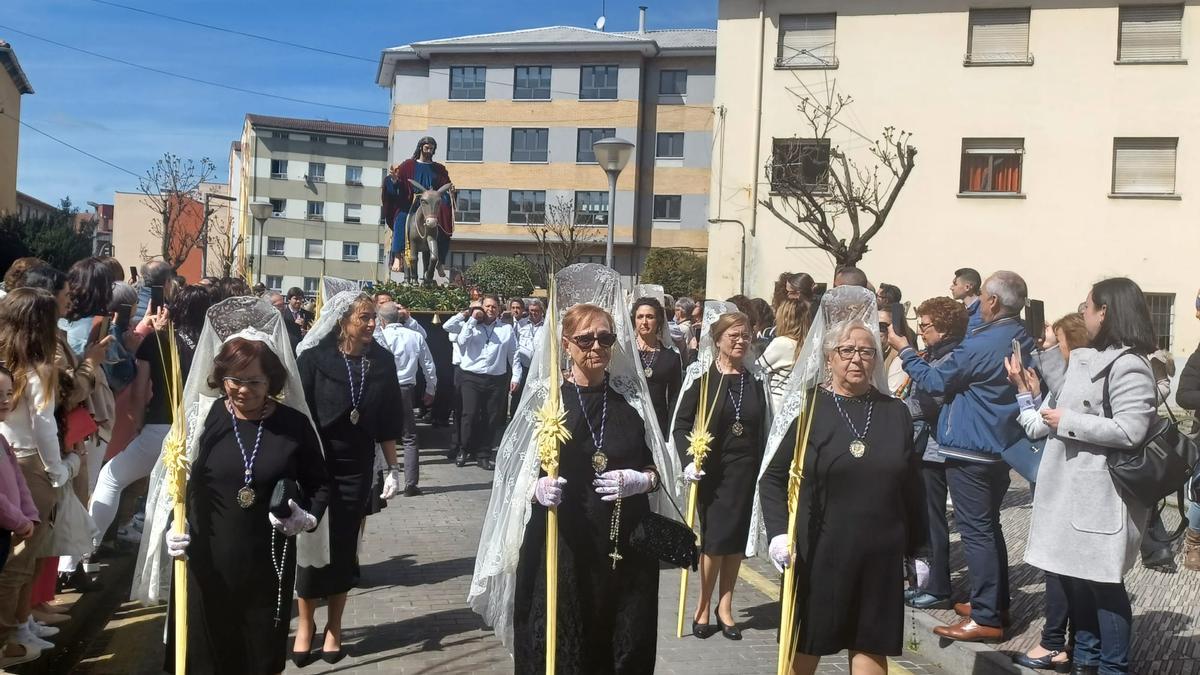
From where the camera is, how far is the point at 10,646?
227 inches

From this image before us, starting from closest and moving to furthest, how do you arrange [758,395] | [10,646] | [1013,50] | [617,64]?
[10,646] < [758,395] < [1013,50] < [617,64]

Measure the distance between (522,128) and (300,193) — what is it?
32175mm

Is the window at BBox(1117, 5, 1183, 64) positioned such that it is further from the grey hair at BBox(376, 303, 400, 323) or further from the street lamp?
the grey hair at BBox(376, 303, 400, 323)

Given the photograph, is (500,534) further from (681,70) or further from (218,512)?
(681,70)

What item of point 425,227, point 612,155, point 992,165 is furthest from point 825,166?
point 612,155

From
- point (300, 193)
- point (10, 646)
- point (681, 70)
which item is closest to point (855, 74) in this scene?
point (681, 70)

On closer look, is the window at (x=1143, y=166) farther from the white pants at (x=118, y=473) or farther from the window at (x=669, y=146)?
the window at (x=669, y=146)

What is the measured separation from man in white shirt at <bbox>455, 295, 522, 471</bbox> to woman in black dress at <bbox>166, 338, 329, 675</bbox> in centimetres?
845

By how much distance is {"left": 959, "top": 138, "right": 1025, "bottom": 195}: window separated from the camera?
26375 millimetres

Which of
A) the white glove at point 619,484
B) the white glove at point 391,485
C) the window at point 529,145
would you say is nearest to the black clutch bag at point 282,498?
the white glove at point 619,484

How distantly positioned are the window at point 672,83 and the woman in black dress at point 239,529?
45.8 metres

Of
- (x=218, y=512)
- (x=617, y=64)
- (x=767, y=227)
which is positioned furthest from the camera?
(x=617, y=64)

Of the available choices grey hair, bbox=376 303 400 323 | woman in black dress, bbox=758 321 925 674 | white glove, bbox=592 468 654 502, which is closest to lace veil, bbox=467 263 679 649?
white glove, bbox=592 468 654 502

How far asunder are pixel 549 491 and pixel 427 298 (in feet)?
36.2
